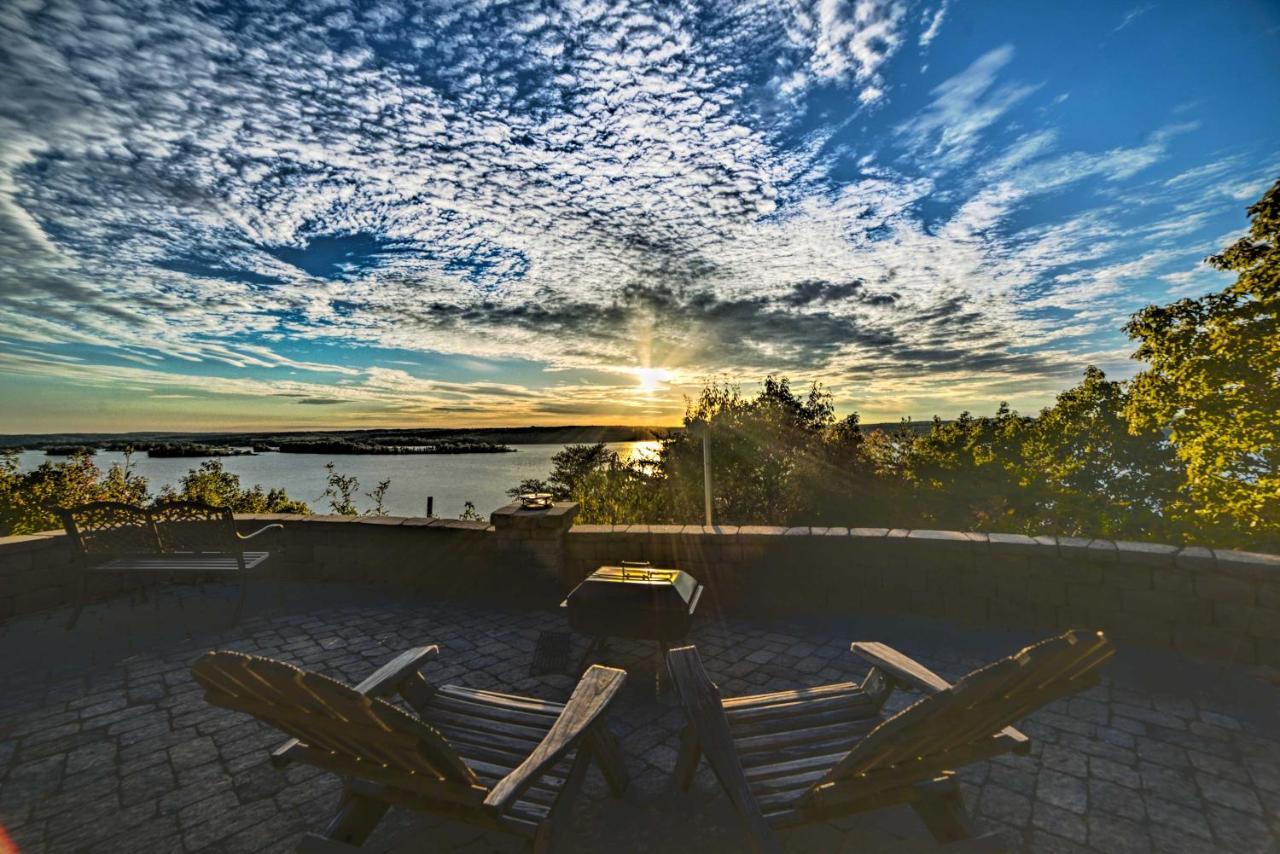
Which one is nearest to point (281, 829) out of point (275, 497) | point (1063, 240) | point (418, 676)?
point (418, 676)

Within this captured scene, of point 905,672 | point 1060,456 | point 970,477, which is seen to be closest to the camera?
point 905,672

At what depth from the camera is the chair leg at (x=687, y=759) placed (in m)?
2.19

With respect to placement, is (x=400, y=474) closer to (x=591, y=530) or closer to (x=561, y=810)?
(x=591, y=530)

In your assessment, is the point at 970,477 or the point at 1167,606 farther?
the point at 970,477

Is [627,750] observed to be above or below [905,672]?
below

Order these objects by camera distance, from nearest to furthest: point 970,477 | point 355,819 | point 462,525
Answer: point 355,819, point 462,525, point 970,477

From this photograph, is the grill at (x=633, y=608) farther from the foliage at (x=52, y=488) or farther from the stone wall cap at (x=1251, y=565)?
the foliage at (x=52, y=488)

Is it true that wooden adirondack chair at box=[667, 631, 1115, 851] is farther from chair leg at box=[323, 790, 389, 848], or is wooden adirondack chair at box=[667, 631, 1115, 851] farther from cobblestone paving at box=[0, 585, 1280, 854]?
chair leg at box=[323, 790, 389, 848]

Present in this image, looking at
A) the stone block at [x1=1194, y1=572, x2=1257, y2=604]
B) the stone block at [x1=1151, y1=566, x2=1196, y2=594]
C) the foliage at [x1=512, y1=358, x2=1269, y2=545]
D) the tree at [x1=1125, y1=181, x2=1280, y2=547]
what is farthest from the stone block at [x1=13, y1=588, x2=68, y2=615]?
the tree at [x1=1125, y1=181, x2=1280, y2=547]

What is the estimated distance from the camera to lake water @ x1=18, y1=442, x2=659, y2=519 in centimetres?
1525

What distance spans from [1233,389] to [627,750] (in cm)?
A: 915

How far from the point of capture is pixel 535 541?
4.73 m

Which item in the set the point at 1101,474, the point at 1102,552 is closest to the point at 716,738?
the point at 1102,552

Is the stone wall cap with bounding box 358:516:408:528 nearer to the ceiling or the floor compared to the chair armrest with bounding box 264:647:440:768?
nearer to the ceiling
